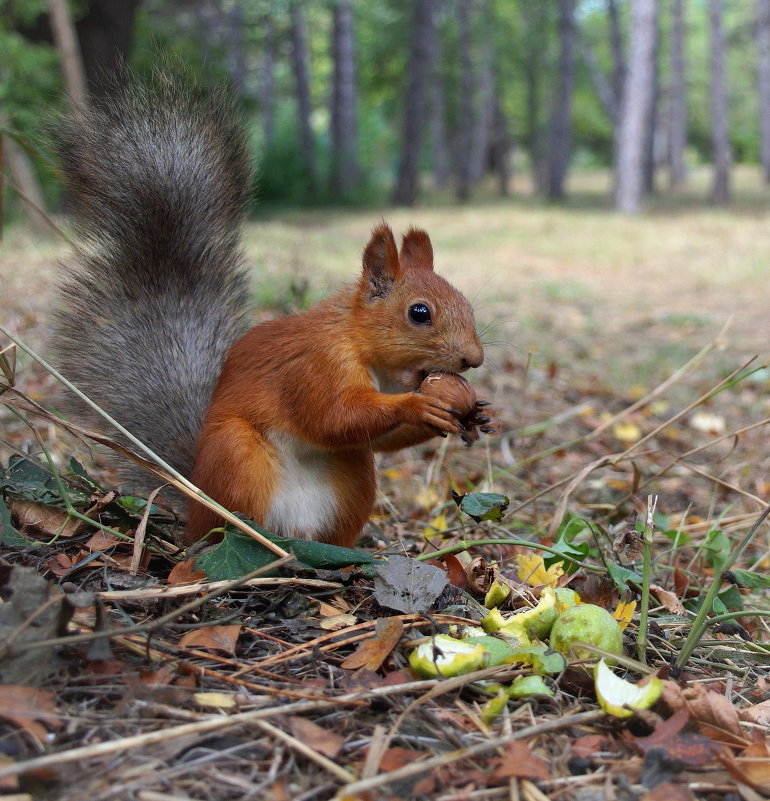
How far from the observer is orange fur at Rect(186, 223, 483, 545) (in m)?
1.56

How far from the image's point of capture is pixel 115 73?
1.88 metres

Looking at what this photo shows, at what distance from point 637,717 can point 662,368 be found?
3222 mm

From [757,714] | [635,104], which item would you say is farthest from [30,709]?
[635,104]

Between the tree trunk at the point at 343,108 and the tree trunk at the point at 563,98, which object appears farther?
the tree trunk at the point at 563,98

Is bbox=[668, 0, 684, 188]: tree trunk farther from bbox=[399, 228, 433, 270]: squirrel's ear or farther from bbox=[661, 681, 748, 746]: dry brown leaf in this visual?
bbox=[661, 681, 748, 746]: dry brown leaf

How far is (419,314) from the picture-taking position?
5.26 ft

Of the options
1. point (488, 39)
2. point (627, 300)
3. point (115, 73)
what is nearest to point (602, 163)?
point (488, 39)

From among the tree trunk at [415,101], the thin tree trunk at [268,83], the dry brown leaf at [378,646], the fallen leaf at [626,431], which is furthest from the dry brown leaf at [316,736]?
the thin tree trunk at [268,83]

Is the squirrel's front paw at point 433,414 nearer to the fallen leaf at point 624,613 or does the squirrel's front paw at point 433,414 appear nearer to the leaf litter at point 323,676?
the leaf litter at point 323,676

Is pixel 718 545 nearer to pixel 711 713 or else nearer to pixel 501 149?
pixel 711 713

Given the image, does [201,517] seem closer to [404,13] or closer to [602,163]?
[404,13]

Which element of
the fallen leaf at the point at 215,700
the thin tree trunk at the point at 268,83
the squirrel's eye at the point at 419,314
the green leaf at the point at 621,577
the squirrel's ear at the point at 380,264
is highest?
the thin tree trunk at the point at 268,83

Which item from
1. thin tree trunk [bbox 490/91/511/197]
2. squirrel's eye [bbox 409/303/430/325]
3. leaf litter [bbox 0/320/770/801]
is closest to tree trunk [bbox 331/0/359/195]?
thin tree trunk [bbox 490/91/511/197]

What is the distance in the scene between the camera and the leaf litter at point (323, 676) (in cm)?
102
